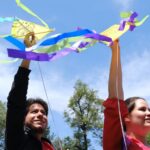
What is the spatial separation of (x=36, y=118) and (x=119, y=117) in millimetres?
721

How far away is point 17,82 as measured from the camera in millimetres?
3186

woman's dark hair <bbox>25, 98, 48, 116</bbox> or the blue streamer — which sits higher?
the blue streamer

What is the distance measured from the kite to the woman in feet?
0.43

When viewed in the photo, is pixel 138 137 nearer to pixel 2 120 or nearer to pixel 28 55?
pixel 28 55

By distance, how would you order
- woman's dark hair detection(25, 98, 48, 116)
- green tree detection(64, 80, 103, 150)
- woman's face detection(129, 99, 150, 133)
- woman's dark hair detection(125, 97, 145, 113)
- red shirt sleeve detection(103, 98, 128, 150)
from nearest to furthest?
red shirt sleeve detection(103, 98, 128, 150)
woman's face detection(129, 99, 150, 133)
woman's dark hair detection(125, 97, 145, 113)
woman's dark hair detection(25, 98, 48, 116)
green tree detection(64, 80, 103, 150)

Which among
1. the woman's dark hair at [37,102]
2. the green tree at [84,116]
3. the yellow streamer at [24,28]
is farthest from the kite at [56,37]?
the green tree at [84,116]

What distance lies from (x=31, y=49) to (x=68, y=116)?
21.1 m

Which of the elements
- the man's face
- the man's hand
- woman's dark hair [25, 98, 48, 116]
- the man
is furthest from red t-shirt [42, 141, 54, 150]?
the man's hand

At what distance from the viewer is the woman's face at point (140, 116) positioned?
2.98m

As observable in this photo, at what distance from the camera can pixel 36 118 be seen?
3297 mm

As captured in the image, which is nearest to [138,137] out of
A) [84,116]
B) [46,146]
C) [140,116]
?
[140,116]

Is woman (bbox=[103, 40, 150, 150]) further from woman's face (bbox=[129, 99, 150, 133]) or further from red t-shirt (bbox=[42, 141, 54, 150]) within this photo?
red t-shirt (bbox=[42, 141, 54, 150])

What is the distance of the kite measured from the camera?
280 centimetres

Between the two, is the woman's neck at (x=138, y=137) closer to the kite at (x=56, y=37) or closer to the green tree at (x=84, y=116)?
the kite at (x=56, y=37)
